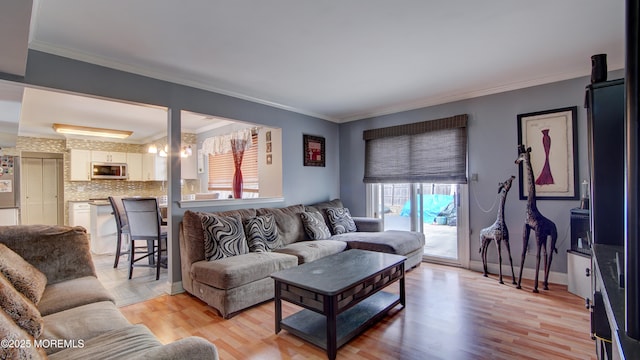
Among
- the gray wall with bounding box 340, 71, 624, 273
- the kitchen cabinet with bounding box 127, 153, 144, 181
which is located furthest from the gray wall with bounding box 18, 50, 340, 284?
the kitchen cabinet with bounding box 127, 153, 144, 181

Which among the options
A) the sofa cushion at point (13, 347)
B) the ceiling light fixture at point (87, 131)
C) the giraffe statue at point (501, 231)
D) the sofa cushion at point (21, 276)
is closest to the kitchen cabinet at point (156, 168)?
the ceiling light fixture at point (87, 131)

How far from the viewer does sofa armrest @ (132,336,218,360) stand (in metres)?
Result: 1.09

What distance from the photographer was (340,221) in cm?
449

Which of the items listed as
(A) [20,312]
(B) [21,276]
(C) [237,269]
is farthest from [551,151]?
(B) [21,276]

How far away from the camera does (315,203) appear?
5004 mm

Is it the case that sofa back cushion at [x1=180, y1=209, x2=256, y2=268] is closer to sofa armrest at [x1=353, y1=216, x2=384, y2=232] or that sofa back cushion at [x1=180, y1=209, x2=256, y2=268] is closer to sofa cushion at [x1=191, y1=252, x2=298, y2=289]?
sofa cushion at [x1=191, y1=252, x2=298, y2=289]

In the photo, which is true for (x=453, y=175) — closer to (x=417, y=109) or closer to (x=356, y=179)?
(x=417, y=109)

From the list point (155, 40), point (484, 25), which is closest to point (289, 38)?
point (155, 40)

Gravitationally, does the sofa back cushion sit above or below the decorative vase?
below

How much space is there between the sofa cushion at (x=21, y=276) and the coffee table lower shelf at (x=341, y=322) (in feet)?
5.26

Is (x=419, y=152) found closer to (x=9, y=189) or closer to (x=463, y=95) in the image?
(x=463, y=95)

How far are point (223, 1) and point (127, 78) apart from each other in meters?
1.63

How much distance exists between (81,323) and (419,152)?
4.21 metres

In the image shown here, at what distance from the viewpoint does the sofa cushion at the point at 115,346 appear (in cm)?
129
